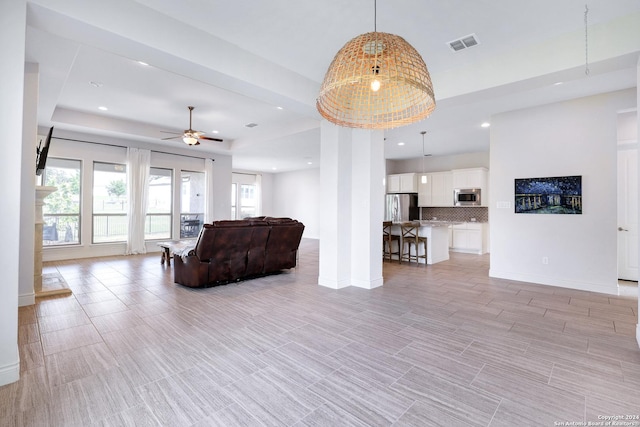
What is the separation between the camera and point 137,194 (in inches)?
291

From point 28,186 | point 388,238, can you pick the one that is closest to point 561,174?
point 388,238

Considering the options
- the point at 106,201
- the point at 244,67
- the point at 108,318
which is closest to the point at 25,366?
the point at 108,318

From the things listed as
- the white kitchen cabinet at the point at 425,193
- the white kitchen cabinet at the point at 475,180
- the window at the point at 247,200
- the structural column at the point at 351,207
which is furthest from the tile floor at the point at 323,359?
the window at the point at 247,200

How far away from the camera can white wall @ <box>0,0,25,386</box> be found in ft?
6.31

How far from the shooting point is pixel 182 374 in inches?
83.4

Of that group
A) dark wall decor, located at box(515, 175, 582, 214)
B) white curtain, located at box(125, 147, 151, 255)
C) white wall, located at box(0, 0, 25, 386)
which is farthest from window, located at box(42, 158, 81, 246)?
dark wall decor, located at box(515, 175, 582, 214)

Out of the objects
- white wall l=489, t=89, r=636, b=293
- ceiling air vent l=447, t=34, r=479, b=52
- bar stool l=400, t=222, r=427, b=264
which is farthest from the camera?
bar stool l=400, t=222, r=427, b=264

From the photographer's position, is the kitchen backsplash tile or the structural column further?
the kitchen backsplash tile

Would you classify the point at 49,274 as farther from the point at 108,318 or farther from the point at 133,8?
the point at 133,8

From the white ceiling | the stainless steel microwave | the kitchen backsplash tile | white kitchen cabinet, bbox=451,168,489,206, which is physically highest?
the white ceiling

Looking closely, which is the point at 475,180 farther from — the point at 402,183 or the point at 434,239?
the point at 434,239

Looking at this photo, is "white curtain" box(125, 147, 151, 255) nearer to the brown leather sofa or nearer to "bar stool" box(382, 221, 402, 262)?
the brown leather sofa

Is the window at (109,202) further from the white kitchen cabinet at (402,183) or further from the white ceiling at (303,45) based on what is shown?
the white kitchen cabinet at (402,183)

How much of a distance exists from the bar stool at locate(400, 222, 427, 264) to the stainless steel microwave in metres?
2.54
